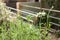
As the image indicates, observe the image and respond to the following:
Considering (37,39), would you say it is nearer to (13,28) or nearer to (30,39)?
(30,39)

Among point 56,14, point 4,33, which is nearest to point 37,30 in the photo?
point 4,33

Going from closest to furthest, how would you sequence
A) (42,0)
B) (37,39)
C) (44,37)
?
(37,39) < (44,37) < (42,0)

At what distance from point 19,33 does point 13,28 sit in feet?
0.49

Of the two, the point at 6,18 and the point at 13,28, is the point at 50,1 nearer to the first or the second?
the point at 6,18

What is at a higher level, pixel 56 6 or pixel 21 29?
pixel 21 29

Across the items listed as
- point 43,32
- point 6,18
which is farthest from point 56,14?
point 43,32

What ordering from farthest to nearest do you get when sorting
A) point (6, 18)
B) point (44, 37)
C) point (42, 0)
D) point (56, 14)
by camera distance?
point (42, 0) → point (56, 14) → point (6, 18) → point (44, 37)

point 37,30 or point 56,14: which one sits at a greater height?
point 37,30

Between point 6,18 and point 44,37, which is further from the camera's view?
point 6,18

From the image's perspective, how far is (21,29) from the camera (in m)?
1.55

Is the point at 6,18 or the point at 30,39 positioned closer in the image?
the point at 30,39

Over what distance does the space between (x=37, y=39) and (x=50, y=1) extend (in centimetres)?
535

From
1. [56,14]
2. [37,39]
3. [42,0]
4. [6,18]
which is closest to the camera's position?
[37,39]

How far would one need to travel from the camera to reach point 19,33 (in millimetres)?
1536
